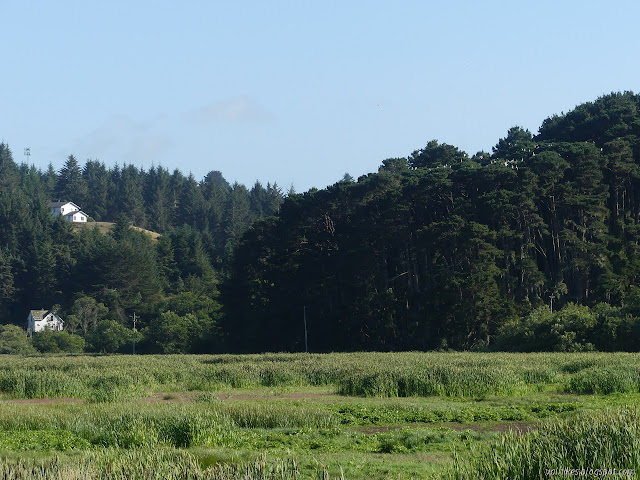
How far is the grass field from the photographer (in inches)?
506

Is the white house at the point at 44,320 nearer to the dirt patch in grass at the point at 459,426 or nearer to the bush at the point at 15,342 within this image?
the bush at the point at 15,342

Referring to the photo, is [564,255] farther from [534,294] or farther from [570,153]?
[570,153]

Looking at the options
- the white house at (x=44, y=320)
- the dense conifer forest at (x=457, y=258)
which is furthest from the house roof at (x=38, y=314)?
the dense conifer forest at (x=457, y=258)

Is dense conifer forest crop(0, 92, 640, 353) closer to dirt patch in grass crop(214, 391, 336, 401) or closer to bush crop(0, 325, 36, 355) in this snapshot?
bush crop(0, 325, 36, 355)

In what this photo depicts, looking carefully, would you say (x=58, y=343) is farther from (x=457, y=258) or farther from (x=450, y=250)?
(x=457, y=258)

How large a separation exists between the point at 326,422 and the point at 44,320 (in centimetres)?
12327

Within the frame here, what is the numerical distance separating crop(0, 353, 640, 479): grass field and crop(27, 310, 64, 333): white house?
98272mm

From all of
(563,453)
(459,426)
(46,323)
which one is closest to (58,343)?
(46,323)

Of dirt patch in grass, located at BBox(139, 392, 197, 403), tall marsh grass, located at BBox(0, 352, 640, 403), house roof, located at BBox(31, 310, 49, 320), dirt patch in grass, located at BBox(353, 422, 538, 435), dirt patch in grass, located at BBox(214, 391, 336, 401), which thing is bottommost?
dirt patch in grass, located at BBox(353, 422, 538, 435)

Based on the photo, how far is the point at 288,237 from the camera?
304 feet

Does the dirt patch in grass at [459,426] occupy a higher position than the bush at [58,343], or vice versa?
the bush at [58,343]

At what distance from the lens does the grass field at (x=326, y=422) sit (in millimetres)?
12852

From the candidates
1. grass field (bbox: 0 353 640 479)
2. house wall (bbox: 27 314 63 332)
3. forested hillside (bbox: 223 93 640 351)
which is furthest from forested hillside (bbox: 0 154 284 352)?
grass field (bbox: 0 353 640 479)

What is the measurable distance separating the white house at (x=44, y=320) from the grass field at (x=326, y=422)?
98272mm
